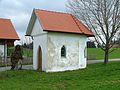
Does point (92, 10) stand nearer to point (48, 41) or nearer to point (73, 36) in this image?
Result: point (73, 36)

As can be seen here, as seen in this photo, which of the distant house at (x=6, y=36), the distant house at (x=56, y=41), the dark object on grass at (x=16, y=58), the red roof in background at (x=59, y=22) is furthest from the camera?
the distant house at (x=6, y=36)

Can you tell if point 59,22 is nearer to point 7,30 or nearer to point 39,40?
point 39,40

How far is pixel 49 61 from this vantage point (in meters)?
16.3

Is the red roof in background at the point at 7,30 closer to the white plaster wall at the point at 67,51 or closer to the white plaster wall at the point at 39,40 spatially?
the white plaster wall at the point at 39,40

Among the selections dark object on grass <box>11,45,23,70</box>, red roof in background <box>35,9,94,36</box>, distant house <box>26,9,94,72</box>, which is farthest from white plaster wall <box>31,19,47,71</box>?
dark object on grass <box>11,45,23,70</box>

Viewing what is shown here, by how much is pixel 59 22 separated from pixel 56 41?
88.6 inches

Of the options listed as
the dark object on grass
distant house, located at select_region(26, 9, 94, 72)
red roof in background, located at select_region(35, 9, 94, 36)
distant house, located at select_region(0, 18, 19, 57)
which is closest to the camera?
the dark object on grass

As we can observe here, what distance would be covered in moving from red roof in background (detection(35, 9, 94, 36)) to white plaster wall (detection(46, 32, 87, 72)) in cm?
54

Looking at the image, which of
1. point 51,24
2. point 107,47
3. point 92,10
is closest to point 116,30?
point 107,47

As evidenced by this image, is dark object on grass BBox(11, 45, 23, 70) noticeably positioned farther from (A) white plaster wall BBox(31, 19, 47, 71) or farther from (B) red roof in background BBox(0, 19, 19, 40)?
(B) red roof in background BBox(0, 19, 19, 40)

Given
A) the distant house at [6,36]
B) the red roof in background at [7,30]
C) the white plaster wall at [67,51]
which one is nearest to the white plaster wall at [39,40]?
the white plaster wall at [67,51]

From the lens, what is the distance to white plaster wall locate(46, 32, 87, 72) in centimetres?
1642

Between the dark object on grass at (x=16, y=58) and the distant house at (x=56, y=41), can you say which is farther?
the distant house at (x=56, y=41)

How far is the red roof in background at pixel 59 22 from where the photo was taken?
1662 centimetres
